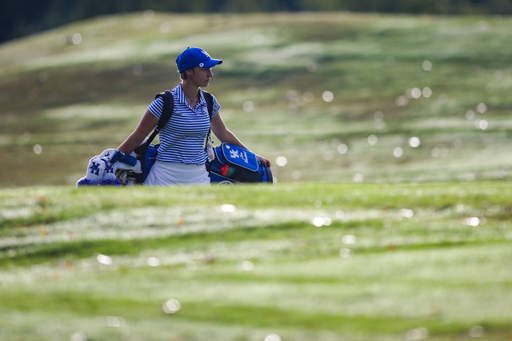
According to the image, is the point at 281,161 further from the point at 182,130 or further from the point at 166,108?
the point at 166,108

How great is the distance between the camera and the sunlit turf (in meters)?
4.81

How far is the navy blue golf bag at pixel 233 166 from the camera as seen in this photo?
8.65 m

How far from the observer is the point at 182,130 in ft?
25.9

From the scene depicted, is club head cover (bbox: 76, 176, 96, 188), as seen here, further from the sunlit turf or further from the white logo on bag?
the white logo on bag

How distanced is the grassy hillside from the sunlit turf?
10.2 metres

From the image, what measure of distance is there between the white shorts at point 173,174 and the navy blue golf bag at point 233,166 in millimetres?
380

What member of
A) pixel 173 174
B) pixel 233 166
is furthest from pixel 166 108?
pixel 233 166

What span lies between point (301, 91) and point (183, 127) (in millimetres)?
23073

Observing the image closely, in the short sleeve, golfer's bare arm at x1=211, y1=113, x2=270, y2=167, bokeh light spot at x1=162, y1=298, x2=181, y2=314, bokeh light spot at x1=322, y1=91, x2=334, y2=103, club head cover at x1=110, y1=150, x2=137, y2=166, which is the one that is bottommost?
bokeh light spot at x1=162, y1=298, x2=181, y2=314

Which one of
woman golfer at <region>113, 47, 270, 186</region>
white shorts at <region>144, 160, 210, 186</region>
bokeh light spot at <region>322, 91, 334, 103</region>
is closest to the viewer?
woman golfer at <region>113, 47, 270, 186</region>

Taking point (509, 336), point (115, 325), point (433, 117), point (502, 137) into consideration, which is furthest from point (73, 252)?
point (433, 117)

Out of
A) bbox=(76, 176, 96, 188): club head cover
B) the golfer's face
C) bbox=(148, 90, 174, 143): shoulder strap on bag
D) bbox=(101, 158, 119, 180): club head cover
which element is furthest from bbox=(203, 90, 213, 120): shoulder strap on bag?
bbox=(76, 176, 96, 188): club head cover

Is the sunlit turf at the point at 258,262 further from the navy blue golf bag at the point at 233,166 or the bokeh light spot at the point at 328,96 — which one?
the bokeh light spot at the point at 328,96

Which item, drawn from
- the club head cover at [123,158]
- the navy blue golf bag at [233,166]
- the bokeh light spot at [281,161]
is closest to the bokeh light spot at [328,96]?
the bokeh light spot at [281,161]
